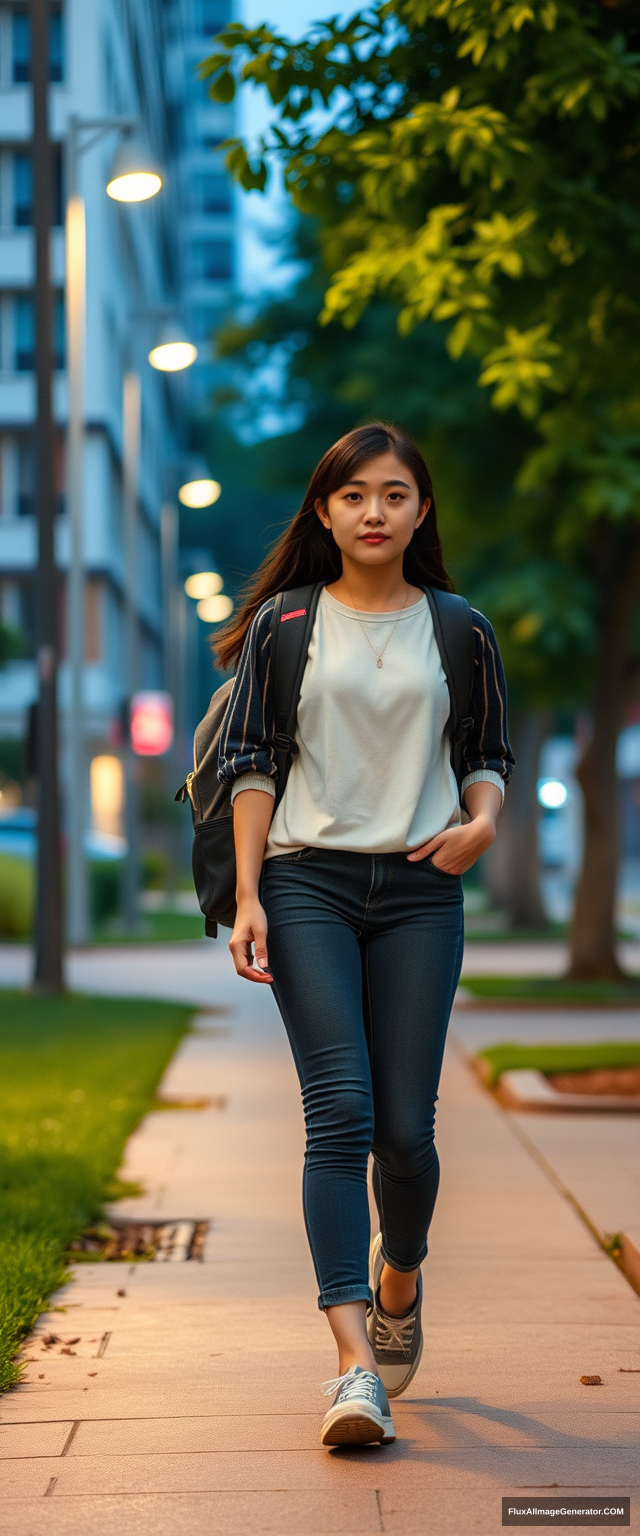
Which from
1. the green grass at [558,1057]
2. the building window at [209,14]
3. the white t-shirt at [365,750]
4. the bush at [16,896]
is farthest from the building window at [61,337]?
the building window at [209,14]

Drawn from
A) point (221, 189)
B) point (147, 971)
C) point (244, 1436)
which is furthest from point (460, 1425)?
point (221, 189)

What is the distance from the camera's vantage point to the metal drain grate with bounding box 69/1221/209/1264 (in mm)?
5918

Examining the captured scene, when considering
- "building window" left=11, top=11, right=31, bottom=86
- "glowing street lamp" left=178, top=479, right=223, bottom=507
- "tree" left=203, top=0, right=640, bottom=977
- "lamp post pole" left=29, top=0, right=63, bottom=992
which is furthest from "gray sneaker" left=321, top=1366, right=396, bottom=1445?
"building window" left=11, top=11, right=31, bottom=86

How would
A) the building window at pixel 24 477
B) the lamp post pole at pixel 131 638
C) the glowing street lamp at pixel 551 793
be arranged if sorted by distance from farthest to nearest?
1. the building window at pixel 24 477
2. the glowing street lamp at pixel 551 793
3. the lamp post pole at pixel 131 638

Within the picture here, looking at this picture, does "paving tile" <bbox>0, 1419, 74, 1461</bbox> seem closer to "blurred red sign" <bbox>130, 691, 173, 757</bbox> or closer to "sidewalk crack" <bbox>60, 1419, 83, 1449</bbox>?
"sidewalk crack" <bbox>60, 1419, 83, 1449</bbox>

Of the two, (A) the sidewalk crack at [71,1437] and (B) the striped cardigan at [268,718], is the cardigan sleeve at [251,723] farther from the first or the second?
(A) the sidewalk crack at [71,1437]

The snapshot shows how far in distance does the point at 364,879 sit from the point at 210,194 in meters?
105

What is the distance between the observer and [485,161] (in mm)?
7391

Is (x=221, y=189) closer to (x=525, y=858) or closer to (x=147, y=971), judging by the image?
Result: (x=525, y=858)

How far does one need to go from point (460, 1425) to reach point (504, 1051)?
269 inches

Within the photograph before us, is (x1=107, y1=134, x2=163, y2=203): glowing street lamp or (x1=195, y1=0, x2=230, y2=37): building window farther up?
(x1=195, y1=0, x2=230, y2=37): building window

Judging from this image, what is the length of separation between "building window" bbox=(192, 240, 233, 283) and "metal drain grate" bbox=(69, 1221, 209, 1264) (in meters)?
103

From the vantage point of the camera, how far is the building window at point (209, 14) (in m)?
107

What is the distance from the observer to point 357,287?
8703mm
